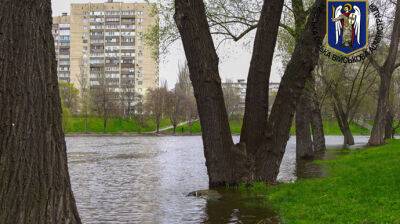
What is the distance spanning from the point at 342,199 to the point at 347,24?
36.2ft

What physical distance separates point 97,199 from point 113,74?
137 m

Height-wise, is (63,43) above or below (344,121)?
above

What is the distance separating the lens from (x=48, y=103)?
5152 mm

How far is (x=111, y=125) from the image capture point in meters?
109

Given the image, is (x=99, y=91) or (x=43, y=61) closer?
(x=43, y=61)

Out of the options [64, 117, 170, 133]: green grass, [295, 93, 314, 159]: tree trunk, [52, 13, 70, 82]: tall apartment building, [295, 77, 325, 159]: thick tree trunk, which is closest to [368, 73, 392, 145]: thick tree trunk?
[295, 77, 325, 159]: thick tree trunk

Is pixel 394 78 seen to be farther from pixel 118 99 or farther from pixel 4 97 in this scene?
pixel 118 99

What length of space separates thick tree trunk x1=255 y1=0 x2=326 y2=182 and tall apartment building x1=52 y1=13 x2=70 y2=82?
14969 centimetres

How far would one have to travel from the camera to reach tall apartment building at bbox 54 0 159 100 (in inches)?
5773

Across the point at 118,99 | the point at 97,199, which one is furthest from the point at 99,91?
the point at 97,199

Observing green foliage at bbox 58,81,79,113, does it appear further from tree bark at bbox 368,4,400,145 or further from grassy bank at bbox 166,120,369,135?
tree bark at bbox 368,4,400,145

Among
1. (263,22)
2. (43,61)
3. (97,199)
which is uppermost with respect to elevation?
(263,22)

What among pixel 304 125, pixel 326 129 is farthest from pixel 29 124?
pixel 326 129

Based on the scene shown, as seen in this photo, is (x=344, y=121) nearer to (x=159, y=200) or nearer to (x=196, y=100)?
(x=159, y=200)
